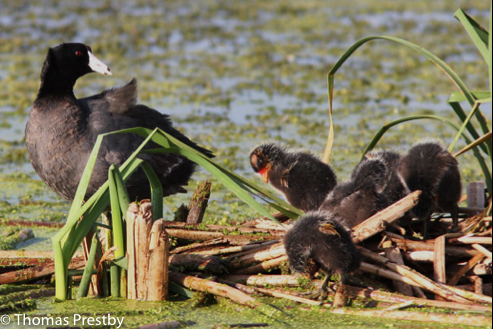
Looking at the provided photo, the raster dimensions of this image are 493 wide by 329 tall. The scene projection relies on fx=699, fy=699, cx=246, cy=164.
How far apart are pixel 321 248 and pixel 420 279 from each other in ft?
1.32

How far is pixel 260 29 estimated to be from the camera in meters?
11.5

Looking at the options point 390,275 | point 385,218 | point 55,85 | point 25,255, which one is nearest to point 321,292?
point 390,275

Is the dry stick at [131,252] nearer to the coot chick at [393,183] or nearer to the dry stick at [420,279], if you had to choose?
the dry stick at [420,279]

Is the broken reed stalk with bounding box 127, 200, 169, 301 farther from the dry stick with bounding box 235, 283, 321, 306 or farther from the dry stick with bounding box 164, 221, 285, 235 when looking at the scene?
the dry stick with bounding box 164, 221, 285, 235

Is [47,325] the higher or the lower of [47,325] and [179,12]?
the lower

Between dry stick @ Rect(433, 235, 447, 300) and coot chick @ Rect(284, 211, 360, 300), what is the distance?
341 mm

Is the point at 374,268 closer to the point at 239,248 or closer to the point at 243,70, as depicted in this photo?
the point at 239,248

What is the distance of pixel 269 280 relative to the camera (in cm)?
293

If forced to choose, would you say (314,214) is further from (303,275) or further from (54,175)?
(54,175)

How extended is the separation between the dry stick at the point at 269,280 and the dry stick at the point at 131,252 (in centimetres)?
43

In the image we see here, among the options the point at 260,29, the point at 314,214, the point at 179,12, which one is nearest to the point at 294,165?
the point at 314,214

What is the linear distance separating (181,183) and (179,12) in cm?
916

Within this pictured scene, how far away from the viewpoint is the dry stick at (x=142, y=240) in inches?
109

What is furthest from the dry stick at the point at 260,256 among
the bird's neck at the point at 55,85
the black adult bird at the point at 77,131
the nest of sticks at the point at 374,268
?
the bird's neck at the point at 55,85
